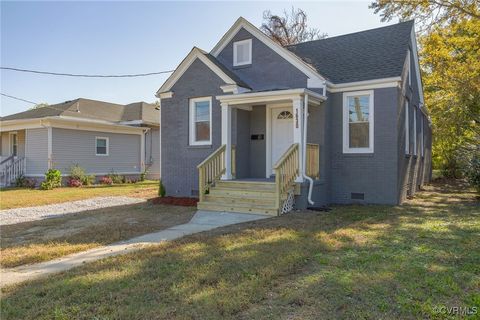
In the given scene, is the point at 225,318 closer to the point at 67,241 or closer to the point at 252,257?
the point at 252,257

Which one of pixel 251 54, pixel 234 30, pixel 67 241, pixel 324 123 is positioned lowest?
pixel 67 241

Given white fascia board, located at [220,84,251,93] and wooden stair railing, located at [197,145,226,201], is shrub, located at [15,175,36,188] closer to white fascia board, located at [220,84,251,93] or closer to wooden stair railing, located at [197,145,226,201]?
wooden stair railing, located at [197,145,226,201]

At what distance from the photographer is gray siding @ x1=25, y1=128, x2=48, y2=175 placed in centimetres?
1845

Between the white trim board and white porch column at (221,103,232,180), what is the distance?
0.90 meters

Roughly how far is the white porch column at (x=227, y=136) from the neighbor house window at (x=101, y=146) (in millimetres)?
12280

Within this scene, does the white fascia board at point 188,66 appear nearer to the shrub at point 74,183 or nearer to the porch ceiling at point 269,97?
the porch ceiling at point 269,97

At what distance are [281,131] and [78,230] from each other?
6668mm

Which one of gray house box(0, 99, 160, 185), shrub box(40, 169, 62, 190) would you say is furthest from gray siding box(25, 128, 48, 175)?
shrub box(40, 169, 62, 190)

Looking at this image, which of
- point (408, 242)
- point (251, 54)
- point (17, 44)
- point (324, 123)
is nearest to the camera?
point (408, 242)

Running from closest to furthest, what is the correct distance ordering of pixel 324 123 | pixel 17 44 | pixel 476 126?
pixel 324 123 → pixel 17 44 → pixel 476 126

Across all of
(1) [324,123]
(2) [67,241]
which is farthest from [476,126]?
(2) [67,241]

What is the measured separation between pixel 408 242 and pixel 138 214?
21.4 feet

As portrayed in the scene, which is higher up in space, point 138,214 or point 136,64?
point 136,64

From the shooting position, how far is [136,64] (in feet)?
66.3
